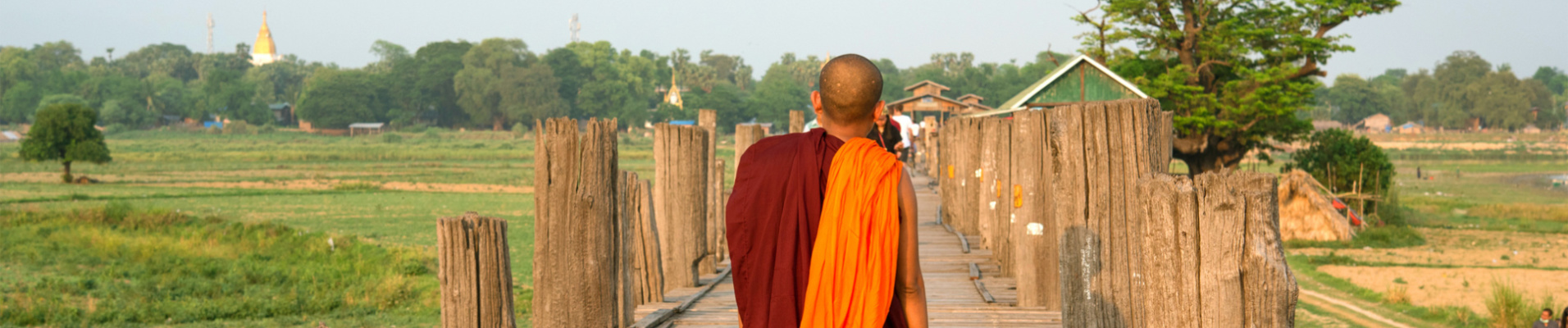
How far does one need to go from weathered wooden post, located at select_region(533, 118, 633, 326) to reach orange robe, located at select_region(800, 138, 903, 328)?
1.85 m

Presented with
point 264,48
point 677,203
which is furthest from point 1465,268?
point 264,48

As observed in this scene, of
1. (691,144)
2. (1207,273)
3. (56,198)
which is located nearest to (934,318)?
(691,144)

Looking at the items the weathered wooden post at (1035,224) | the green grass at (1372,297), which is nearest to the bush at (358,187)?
the green grass at (1372,297)

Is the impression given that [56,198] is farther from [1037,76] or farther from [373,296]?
[1037,76]

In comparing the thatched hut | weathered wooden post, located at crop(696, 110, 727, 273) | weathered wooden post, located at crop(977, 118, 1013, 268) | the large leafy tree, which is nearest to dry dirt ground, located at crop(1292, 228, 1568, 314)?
the thatched hut

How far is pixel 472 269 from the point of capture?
181 inches

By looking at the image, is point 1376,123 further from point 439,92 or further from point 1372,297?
point 1372,297

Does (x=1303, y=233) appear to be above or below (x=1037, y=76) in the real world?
below

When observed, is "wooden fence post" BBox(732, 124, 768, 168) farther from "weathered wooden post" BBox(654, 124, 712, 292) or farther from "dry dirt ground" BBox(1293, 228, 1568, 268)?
"dry dirt ground" BBox(1293, 228, 1568, 268)

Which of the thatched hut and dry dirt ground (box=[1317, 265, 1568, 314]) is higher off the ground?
the thatched hut

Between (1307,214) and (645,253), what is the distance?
18472mm

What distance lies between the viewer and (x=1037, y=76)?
9012cm

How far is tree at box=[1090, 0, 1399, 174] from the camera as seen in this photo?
78.0 ft

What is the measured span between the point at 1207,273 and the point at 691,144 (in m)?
5.04
